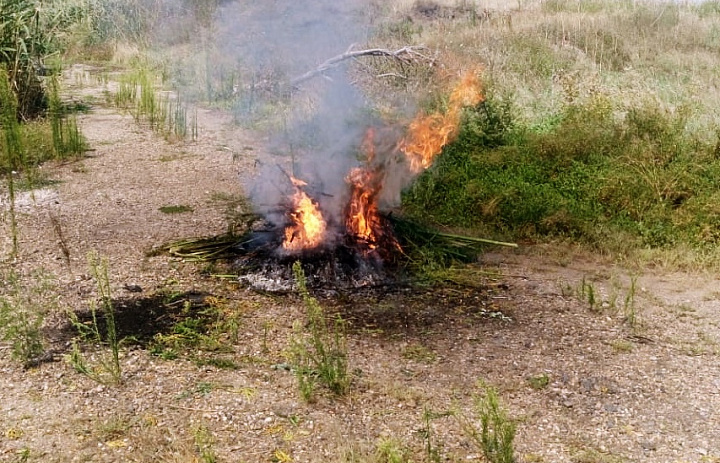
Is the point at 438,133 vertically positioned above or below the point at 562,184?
above

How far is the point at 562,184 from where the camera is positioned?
7418mm

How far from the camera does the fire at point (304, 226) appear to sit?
209 inches

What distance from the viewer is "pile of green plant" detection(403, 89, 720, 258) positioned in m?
6.27

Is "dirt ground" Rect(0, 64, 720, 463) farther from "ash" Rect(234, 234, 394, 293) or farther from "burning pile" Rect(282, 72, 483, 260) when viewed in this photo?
"burning pile" Rect(282, 72, 483, 260)

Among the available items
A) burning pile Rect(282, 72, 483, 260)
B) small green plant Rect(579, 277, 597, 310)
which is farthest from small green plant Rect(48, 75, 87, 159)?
small green plant Rect(579, 277, 597, 310)

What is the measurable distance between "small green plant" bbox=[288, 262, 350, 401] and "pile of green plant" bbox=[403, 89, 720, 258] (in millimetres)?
2649

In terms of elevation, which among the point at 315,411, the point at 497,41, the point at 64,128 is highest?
the point at 497,41

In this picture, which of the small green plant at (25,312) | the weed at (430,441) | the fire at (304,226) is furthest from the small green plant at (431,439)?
the small green plant at (25,312)

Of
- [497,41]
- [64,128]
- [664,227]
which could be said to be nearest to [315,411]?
[664,227]

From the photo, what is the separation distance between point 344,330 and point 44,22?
8.45m

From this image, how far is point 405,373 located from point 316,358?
1.82ft

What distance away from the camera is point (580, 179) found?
7.48 meters

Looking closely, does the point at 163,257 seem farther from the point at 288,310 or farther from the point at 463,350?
the point at 463,350

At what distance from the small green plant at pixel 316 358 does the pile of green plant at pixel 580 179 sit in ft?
8.69
